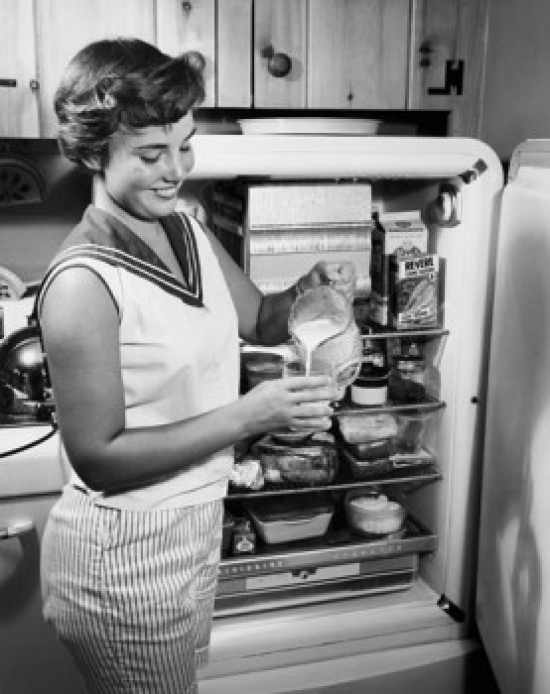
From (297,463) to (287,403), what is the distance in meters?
0.73

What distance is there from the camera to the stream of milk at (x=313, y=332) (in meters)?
1.21

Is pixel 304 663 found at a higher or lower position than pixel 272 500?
lower

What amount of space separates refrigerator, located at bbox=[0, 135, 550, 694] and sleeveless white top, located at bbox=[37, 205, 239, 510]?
346mm

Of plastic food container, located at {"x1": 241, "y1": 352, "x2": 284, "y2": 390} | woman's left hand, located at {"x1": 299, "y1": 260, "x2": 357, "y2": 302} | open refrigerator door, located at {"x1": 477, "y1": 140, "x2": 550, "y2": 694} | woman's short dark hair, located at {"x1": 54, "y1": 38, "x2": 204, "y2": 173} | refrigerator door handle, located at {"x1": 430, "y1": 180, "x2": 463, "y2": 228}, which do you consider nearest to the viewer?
woman's short dark hair, located at {"x1": 54, "y1": 38, "x2": 204, "y2": 173}

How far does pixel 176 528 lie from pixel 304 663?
73 centimetres

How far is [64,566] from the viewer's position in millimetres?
1147

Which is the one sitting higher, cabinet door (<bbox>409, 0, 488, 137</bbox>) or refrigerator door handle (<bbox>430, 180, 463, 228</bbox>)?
cabinet door (<bbox>409, 0, 488, 137</bbox>)

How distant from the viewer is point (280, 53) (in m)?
1.80

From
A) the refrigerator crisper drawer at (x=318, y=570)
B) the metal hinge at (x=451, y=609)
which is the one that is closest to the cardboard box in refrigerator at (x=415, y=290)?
the refrigerator crisper drawer at (x=318, y=570)

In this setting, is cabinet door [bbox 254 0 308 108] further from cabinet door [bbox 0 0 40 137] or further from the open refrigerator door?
the open refrigerator door

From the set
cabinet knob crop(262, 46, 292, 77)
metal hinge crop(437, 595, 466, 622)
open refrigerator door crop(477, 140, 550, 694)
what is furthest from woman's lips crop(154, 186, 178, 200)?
metal hinge crop(437, 595, 466, 622)

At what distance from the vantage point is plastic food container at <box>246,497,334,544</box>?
1.80 metres

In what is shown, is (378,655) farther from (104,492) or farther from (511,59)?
(511,59)

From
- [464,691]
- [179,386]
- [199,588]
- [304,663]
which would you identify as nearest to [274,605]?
[304,663]
